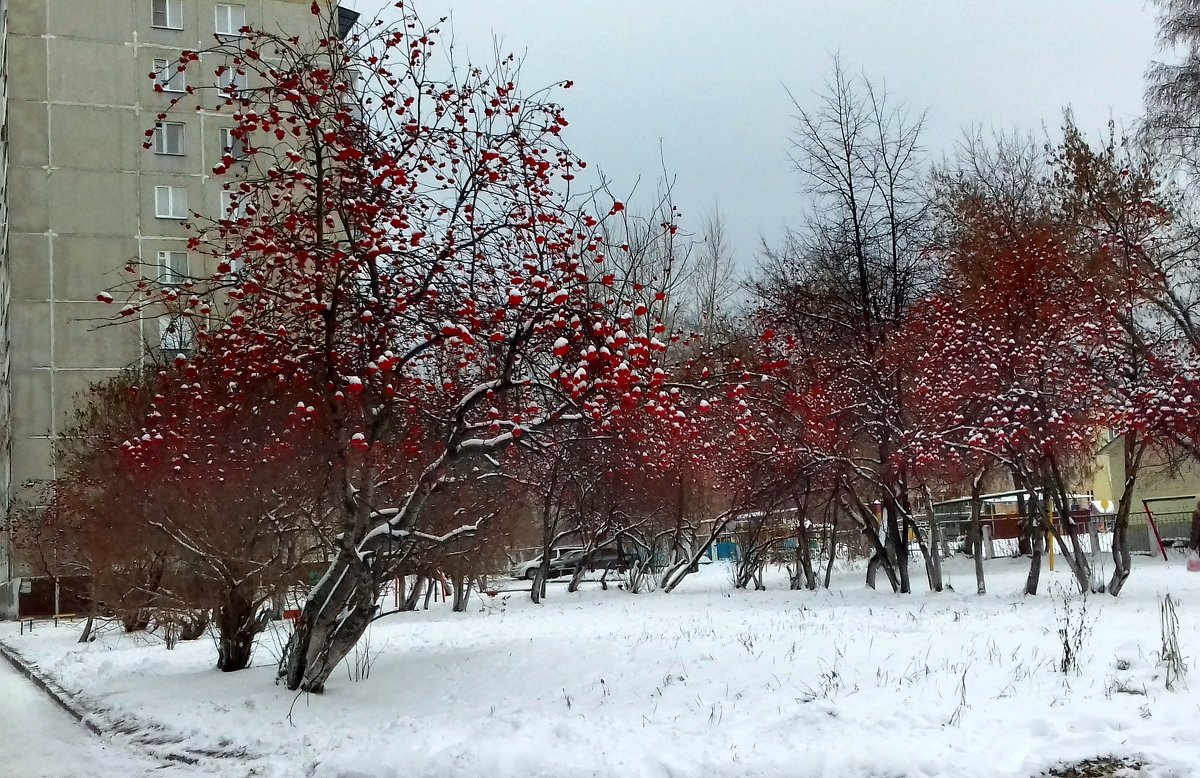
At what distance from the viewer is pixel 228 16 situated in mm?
44875

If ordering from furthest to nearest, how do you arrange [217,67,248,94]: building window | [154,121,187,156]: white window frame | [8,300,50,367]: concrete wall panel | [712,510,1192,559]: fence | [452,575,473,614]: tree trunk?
[154,121,187,156]: white window frame, [8,300,50,367]: concrete wall panel, [712,510,1192,559]: fence, [452,575,473,614]: tree trunk, [217,67,248,94]: building window

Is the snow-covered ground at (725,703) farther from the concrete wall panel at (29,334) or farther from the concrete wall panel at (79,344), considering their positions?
the concrete wall panel at (29,334)

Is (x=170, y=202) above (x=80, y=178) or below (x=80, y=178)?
below

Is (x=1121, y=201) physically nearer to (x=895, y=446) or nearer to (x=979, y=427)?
(x=979, y=427)

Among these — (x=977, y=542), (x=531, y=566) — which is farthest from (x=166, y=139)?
(x=977, y=542)

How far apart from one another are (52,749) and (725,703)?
21.7ft

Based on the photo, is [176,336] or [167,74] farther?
[167,74]

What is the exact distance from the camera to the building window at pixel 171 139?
43.8m

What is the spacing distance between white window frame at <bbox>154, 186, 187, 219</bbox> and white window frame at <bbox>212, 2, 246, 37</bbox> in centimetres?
680

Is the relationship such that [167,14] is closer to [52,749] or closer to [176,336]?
[176,336]

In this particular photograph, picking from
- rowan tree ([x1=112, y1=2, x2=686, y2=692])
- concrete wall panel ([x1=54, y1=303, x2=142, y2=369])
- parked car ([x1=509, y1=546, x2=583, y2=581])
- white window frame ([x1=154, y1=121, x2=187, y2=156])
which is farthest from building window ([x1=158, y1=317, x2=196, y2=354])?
parked car ([x1=509, y1=546, x2=583, y2=581])

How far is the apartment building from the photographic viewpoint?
42031 mm

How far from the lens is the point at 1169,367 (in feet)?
61.5

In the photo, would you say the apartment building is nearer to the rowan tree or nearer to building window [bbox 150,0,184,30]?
building window [bbox 150,0,184,30]
